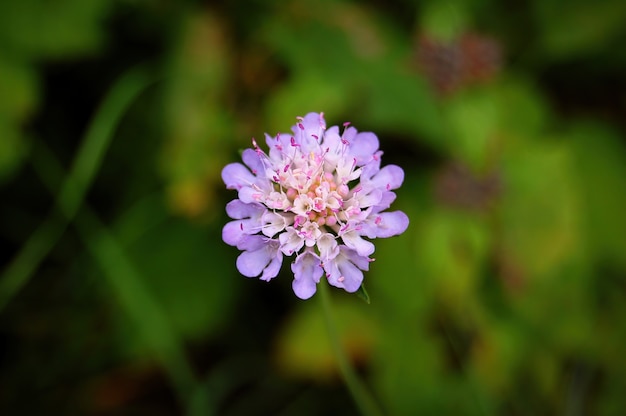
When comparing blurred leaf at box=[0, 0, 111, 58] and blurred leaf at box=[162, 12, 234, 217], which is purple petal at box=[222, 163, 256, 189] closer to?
blurred leaf at box=[162, 12, 234, 217]

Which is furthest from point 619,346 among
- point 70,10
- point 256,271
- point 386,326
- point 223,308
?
point 70,10

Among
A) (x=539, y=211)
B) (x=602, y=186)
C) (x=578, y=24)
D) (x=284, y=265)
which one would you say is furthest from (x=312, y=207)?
(x=578, y=24)

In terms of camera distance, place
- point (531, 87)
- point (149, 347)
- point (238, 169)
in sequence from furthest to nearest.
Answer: point (531, 87) < point (149, 347) < point (238, 169)

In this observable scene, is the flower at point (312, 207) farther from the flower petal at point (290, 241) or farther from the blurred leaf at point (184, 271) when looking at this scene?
the blurred leaf at point (184, 271)

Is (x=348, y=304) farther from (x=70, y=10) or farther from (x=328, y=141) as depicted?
(x=70, y=10)

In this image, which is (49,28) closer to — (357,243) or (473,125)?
(473,125)

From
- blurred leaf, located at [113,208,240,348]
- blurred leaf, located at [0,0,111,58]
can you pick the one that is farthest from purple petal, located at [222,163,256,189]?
blurred leaf, located at [0,0,111,58]

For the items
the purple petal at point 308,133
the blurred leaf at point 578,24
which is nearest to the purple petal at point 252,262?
the purple petal at point 308,133
